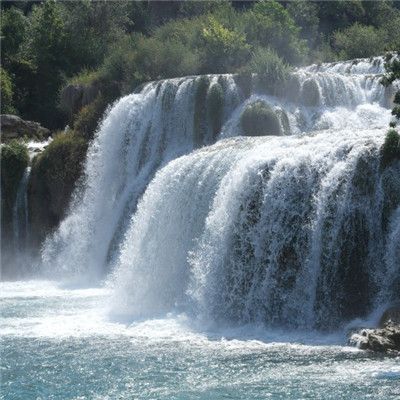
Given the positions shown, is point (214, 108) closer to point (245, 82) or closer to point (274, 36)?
point (245, 82)

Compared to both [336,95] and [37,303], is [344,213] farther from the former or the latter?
[336,95]

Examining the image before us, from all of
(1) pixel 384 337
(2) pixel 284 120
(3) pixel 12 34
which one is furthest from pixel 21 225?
(3) pixel 12 34

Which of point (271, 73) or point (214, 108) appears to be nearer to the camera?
point (214, 108)

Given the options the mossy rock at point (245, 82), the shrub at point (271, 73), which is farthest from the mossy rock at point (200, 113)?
the shrub at point (271, 73)

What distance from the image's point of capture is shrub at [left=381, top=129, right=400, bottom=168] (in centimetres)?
1705

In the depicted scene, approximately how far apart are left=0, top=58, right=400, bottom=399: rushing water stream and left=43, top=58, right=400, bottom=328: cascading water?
0.03 meters

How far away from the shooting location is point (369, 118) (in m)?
26.6

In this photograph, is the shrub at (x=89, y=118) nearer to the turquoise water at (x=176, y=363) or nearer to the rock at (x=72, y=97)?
the rock at (x=72, y=97)

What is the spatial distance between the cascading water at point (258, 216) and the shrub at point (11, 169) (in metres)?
3.00

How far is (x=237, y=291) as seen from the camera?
1814 cm

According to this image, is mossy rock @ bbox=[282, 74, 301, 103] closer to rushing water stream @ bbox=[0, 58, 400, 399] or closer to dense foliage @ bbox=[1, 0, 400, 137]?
dense foliage @ bbox=[1, 0, 400, 137]

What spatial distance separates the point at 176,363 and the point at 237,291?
3.75 metres

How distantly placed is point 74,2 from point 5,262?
20042mm

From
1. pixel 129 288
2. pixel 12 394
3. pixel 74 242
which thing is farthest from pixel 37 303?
pixel 12 394
